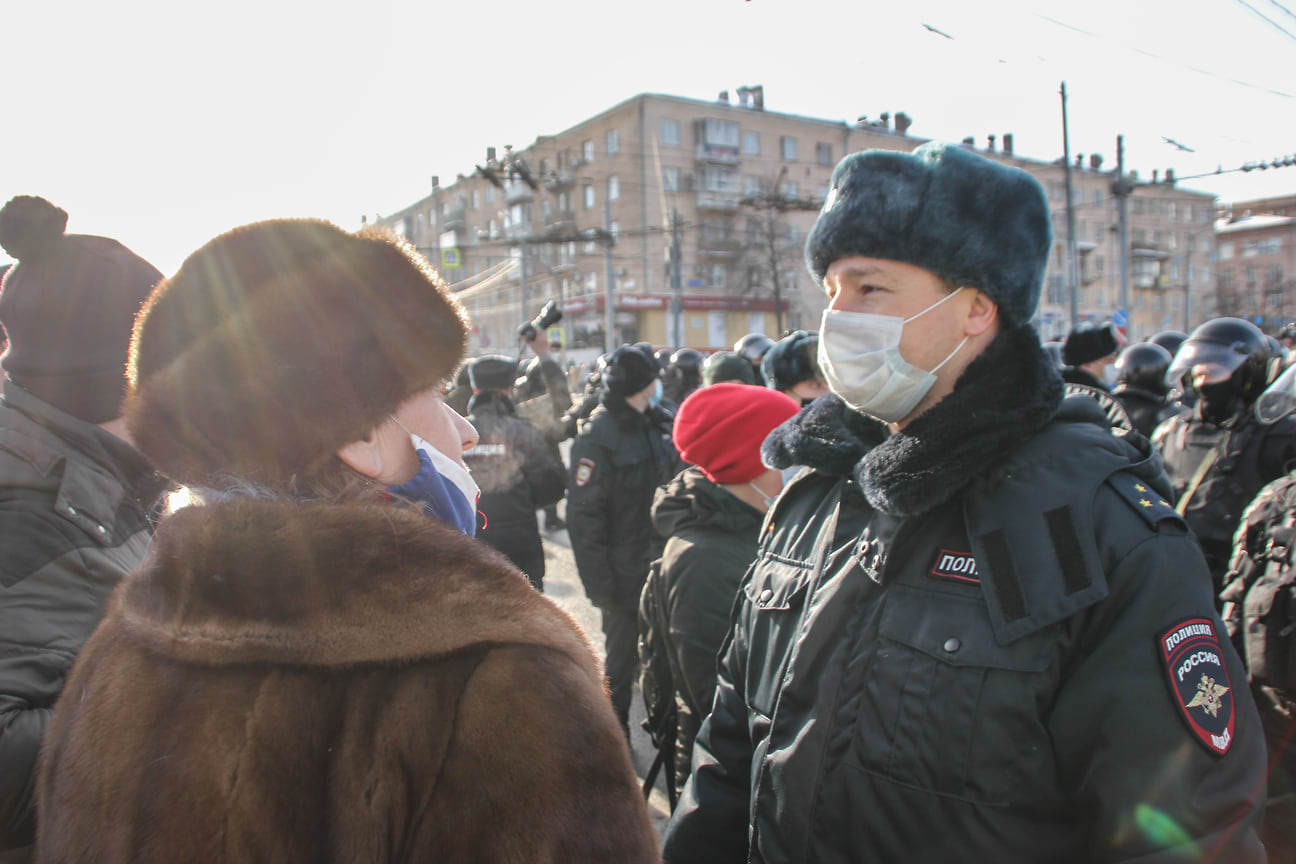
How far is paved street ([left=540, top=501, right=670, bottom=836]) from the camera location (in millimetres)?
3823

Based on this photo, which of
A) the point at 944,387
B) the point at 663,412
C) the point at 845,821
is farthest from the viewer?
the point at 663,412

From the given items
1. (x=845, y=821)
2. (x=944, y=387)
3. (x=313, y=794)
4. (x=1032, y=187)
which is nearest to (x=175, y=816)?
(x=313, y=794)

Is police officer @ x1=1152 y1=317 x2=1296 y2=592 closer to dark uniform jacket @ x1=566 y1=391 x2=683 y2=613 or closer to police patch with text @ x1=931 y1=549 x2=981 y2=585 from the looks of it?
dark uniform jacket @ x1=566 y1=391 x2=683 y2=613

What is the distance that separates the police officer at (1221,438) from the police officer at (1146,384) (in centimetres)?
111

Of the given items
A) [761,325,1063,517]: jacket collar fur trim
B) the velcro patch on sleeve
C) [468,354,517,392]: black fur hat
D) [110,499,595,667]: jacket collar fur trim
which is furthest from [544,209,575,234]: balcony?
[110,499,595,667]: jacket collar fur trim

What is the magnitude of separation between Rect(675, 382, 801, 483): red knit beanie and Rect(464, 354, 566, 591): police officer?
2058mm

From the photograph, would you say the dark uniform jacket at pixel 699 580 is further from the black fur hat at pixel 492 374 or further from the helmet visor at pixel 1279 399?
the black fur hat at pixel 492 374

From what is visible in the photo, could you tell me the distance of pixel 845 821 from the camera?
136 centimetres

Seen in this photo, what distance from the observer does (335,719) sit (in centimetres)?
108

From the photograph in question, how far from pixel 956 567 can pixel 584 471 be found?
10.9 ft

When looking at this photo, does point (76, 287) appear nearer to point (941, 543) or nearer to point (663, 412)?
point (941, 543)

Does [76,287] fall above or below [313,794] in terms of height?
above

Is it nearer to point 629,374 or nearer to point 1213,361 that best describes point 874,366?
point 629,374

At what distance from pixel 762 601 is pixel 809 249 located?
0.84m
